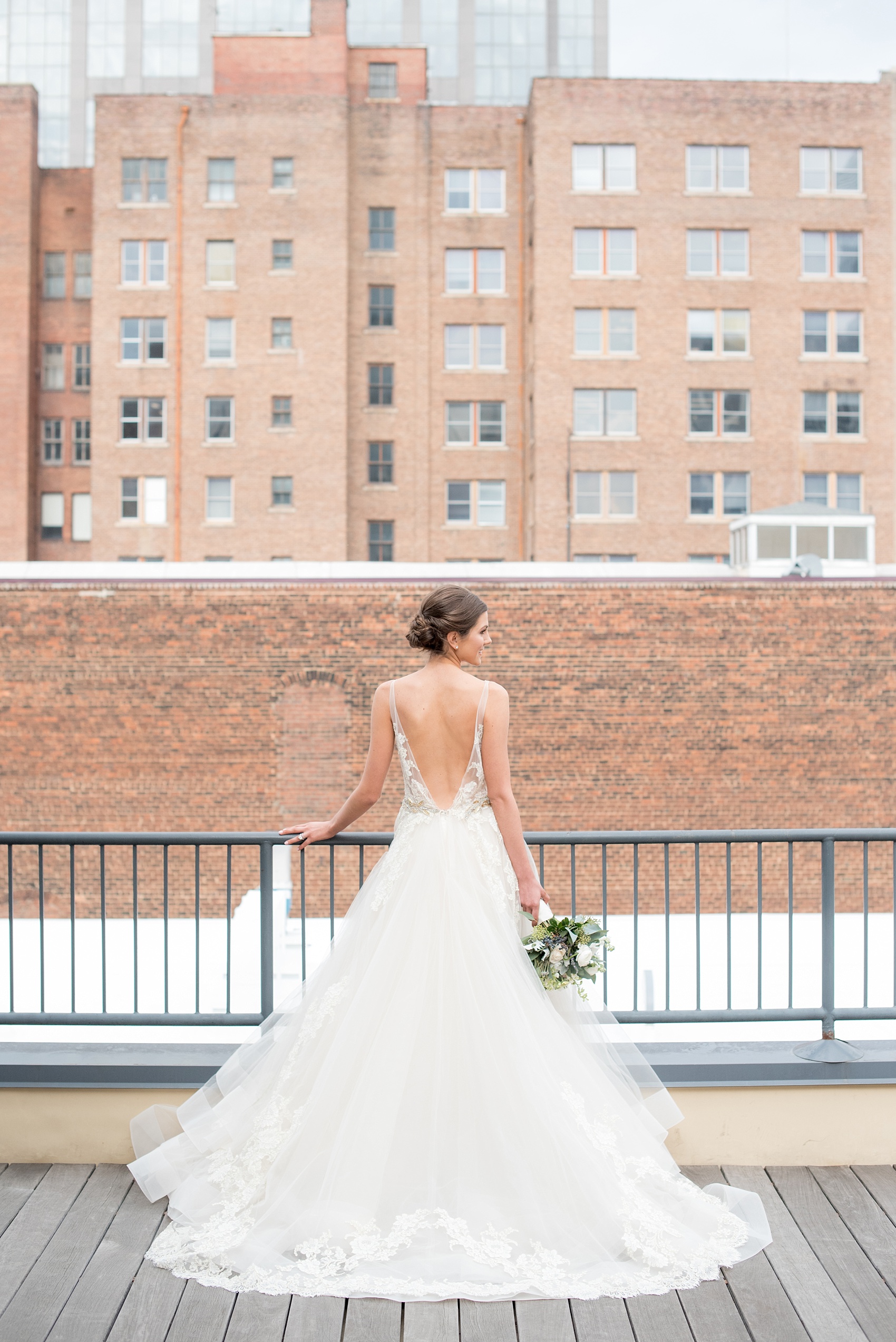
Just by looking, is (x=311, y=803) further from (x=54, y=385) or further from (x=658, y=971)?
(x=54, y=385)

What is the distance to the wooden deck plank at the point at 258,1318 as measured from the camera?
2.67 meters

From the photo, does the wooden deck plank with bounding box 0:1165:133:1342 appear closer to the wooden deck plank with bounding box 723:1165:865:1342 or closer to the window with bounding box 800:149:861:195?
the wooden deck plank with bounding box 723:1165:865:1342

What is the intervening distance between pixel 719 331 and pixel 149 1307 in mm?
35634

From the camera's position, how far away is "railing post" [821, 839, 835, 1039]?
3895mm

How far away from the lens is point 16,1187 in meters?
3.50

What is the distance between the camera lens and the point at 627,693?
68.9 ft

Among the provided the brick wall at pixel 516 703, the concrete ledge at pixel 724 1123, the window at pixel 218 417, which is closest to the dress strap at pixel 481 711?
the concrete ledge at pixel 724 1123

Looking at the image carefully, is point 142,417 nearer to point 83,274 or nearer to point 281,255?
point 281,255

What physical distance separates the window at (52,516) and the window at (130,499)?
4.76 meters

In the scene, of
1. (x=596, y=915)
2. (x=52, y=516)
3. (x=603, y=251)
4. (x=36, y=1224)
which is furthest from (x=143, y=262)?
(x=36, y=1224)

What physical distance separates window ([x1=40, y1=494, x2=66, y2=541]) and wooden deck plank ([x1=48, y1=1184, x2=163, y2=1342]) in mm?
38589

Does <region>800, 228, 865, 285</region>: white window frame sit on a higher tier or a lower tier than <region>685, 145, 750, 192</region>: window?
lower

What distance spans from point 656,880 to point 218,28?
244 ft

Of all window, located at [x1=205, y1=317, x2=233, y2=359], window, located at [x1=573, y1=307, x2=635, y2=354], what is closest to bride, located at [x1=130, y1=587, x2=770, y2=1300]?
window, located at [x1=573, y1=307, x2=635, y2=354]
